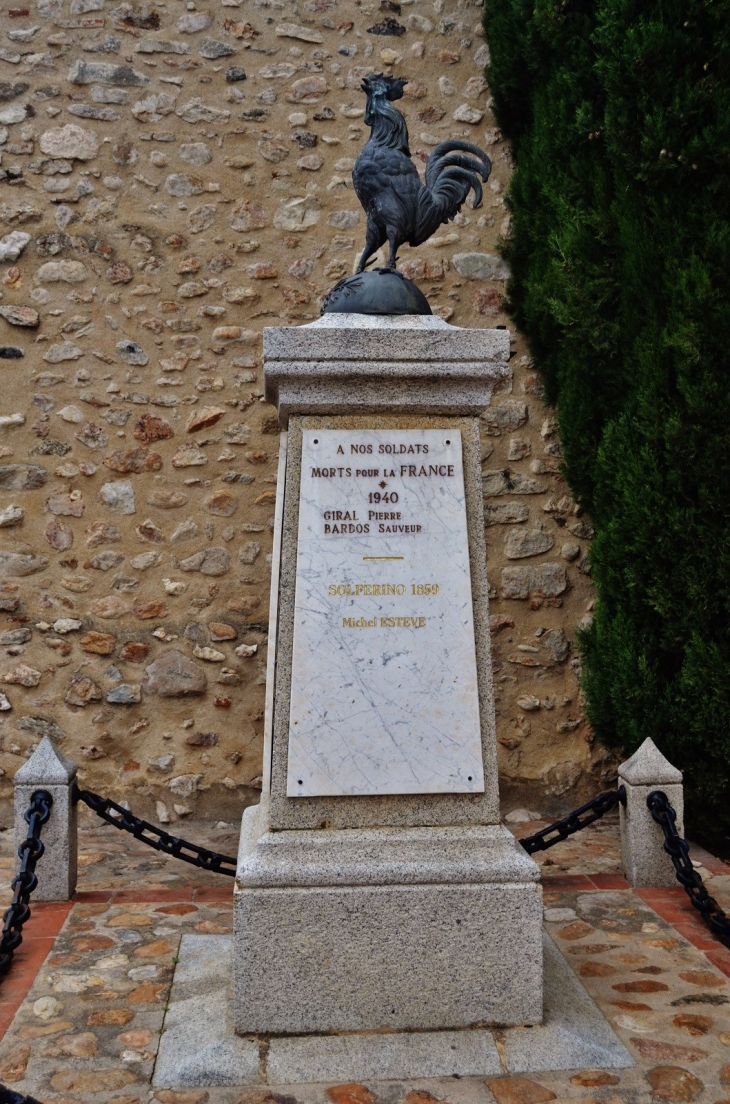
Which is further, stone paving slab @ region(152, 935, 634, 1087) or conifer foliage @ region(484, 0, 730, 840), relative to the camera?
conifer foliage @ region(484, 0, 730, 840)

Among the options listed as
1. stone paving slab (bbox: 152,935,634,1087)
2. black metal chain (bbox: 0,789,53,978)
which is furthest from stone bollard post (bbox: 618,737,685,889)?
black metal chain (bbox: 0,789,53,978)

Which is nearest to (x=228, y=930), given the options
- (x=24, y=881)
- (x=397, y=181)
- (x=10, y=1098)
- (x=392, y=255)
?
(x=24, y=881)

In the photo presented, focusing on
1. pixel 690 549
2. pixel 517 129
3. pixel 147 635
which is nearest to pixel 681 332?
pixel 690 549

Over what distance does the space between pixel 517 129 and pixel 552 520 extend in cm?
239

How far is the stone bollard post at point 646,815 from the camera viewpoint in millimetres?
3895

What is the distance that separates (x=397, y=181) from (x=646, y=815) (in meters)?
2.67

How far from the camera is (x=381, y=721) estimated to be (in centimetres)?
273

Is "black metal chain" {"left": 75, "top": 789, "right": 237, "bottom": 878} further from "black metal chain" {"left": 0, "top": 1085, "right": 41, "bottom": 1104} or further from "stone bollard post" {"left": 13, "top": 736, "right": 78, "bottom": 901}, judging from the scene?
"black metal chain" {"left": 0, "top": 1085, "right": 41, "bottom": 1104}

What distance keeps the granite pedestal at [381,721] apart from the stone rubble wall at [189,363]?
241 centimetres

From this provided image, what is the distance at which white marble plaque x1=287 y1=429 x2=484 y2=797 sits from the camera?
270 cm

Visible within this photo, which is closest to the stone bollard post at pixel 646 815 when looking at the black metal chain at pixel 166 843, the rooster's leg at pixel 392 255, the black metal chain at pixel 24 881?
the black metal chain at pixel 166 843

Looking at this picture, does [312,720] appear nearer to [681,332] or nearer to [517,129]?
[681,332]

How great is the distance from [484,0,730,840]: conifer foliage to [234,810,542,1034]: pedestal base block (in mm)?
2189

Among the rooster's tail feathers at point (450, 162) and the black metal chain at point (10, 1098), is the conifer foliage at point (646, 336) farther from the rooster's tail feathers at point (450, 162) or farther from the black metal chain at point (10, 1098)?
the black metal chain at point (10, 1098)
